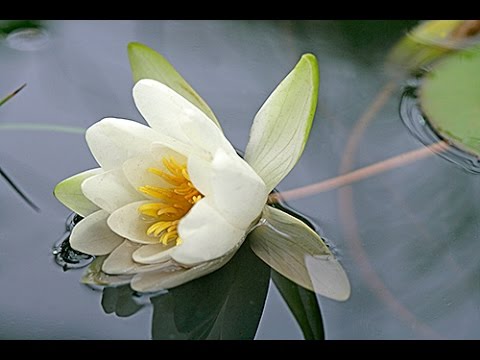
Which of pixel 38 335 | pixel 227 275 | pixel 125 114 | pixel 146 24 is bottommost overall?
pixel 38 335

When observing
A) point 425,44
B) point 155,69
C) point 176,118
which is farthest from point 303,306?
point 425,44

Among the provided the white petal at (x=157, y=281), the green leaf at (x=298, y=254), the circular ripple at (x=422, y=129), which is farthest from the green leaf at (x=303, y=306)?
the circular ripple at (x=422, y=129)

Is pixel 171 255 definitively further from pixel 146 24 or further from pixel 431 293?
pixel 146 24

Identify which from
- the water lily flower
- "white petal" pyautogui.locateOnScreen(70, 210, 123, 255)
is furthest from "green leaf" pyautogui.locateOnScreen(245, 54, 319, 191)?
"white petal" pyautogui.locateOnScreen(70, 210, 123, 255)

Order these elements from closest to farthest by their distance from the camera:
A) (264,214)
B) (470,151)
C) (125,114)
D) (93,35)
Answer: (264,214) → (470,151) → (125,114) → (93,35)

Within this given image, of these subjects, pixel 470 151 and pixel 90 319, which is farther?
pixel 470 151

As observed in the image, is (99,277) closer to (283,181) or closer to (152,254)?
(152,254)

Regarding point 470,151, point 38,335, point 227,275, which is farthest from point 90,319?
point 470,151

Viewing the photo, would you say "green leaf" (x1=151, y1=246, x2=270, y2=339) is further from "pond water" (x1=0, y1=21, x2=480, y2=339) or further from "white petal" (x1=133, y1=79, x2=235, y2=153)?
"white petal" (x1=133, y1=79, x2=235, y2=153)
